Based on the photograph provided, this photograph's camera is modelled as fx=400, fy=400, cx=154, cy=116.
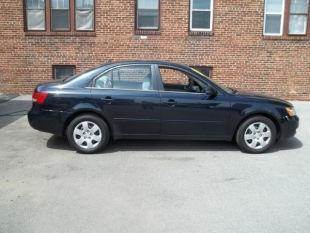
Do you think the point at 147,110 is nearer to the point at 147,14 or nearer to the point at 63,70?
the point at 147,14

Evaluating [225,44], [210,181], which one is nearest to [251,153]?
[210,181]

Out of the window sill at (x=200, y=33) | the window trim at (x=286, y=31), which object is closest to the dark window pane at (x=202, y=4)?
the window sill at (x=200, y=33)

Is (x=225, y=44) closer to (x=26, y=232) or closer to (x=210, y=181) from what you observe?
(x=210, y=181)

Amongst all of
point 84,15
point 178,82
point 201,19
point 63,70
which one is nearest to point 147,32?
point 201,19

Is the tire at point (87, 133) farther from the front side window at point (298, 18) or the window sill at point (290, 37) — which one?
the front side window at point (298, 18)

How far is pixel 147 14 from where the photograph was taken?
12.7 metres

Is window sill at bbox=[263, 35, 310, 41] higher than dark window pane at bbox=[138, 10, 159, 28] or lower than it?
lower

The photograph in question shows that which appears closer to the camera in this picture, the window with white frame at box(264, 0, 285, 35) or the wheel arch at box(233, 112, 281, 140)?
the wheel arch at box(233, 112, 281, 140)

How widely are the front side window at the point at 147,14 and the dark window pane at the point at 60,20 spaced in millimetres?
2322

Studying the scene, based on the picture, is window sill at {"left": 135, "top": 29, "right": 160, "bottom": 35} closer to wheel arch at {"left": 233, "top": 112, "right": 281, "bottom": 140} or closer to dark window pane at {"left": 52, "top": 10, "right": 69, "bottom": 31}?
dark window pane at {"left": 52, "top": 10, "right": 69, "bottom": 31}

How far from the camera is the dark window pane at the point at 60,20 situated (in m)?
12.8

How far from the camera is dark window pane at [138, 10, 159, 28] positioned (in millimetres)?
12717

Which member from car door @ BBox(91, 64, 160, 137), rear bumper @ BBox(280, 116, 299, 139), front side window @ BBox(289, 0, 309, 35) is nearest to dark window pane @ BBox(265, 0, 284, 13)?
front side window @ BBox(289, 0, 309, 35)

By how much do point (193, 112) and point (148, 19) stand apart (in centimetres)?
677
